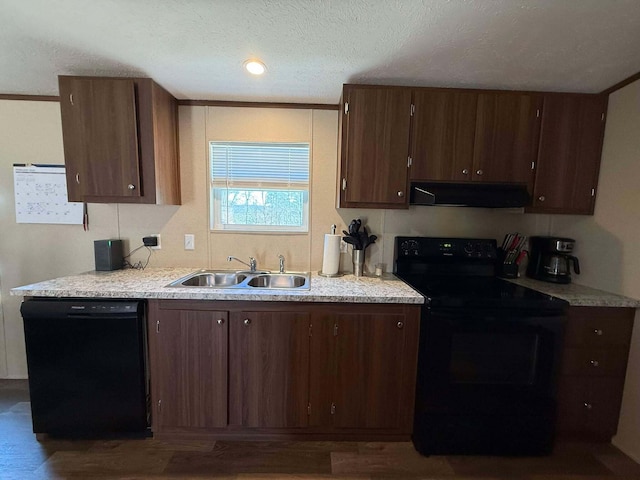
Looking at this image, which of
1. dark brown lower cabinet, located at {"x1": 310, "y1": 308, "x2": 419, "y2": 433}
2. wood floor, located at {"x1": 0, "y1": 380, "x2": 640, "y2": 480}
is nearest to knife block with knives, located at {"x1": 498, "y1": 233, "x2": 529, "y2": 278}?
dark brown lower cabinet, located at {"x1": 310, "y1": 308, "x2": 419, "y2": 433}

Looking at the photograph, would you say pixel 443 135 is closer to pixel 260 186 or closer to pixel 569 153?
pixel 569 153

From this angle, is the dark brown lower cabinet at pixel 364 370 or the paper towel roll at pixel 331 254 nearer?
the dark brown lower cabinet at pixel 364 370

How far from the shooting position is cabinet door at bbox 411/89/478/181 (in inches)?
72.7

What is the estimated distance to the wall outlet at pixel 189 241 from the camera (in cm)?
225

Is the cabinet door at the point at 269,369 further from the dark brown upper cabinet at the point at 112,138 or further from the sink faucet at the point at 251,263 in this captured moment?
the dark brown upper cabinet at the point at 112,138

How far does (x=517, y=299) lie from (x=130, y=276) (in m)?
2.52

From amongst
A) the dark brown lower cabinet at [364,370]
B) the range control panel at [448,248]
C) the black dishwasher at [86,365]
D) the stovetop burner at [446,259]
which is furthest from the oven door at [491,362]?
the black dishwasher at [86,365]

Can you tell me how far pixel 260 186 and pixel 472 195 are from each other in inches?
61.5

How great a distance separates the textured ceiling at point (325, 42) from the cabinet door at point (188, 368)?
1473 mm

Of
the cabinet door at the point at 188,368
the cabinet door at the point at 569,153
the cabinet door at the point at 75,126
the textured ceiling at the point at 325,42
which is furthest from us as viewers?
the cabinet door at the point at 569,153

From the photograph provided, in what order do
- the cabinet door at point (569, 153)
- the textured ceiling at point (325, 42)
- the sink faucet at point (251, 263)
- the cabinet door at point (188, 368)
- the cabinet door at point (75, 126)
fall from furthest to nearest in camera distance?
the sink faucet at point (251, 263) < the cabinet door at point (569, 153) < the cabinet door at point (75, 126) < the cabinet door at point (188, 368) < the textured ceiling at point (325, 42)

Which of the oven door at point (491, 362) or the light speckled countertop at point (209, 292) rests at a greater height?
the light speckled countertop at point (209, 292)

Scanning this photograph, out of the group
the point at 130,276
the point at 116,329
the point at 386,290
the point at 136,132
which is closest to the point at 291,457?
the point at 386,290

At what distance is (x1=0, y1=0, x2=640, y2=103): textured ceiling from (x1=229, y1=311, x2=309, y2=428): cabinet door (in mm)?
1483
